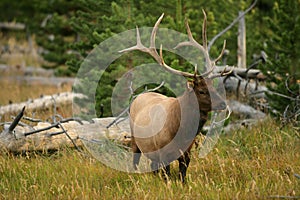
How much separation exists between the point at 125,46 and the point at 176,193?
4157 millimetres

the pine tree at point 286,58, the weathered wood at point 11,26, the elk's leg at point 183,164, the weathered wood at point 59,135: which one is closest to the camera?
the elk's leg at point 183,164

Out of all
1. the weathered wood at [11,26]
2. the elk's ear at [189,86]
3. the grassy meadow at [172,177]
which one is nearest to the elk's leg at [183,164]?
the grassy meadow at [172,177]

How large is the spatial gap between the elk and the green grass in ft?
0.89

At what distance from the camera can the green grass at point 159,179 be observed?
16.1 feet

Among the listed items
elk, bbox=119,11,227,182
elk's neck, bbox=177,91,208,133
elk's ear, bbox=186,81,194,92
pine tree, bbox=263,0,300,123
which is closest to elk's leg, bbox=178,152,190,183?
elk, bbox=119,11,227,182

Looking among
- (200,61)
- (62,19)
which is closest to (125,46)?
(200,61)

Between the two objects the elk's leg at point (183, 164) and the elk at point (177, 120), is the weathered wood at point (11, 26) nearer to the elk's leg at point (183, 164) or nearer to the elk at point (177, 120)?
the elk at point (177, 120)

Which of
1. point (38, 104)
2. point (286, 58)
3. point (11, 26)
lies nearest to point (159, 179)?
point (286, 58)

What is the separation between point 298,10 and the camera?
8.74m

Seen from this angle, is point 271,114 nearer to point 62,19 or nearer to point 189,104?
point 189,104

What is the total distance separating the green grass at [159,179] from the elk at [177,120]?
0.27 m

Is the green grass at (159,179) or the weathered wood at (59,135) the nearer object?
the green grass at (159,179)

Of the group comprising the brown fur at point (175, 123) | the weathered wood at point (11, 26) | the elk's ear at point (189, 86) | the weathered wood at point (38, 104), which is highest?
the weathered wood at point (11, 26)

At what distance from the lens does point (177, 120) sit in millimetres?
5465
